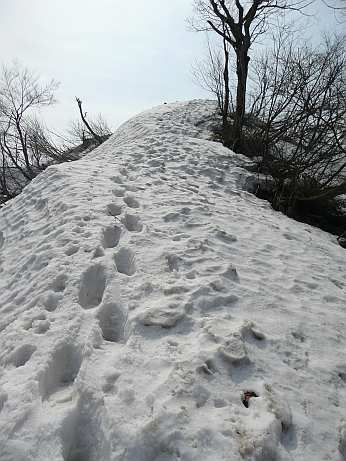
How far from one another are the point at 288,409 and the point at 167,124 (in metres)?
8.83

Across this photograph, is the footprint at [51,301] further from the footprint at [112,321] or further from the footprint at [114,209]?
the footprint at [114,209]

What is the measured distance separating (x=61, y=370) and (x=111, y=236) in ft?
5.83

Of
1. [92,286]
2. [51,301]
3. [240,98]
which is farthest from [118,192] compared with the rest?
[240,98]

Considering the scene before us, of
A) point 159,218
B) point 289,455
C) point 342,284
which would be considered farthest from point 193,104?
point 289,455

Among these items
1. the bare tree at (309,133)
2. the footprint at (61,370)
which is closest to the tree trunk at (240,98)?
the bare tree at (309,133)

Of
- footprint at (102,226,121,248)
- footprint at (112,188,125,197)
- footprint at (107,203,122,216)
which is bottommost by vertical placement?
footprint at (102,226,121,248)

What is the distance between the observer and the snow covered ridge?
1694 millimetres

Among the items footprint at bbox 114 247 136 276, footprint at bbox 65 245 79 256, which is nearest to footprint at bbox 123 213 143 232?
footprint at bbox 114 247 136 276

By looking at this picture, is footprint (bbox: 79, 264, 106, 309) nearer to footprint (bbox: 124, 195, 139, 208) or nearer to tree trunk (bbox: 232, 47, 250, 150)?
footprint (bbox: 124, 195, 139, 208)

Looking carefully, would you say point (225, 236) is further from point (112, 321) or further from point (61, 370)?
point (61, 370)

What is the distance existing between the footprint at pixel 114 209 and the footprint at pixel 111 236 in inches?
18.1

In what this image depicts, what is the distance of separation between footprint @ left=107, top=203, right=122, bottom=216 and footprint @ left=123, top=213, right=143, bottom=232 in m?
0.17

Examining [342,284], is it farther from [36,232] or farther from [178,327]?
[36,232]

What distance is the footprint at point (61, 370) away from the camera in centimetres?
202
